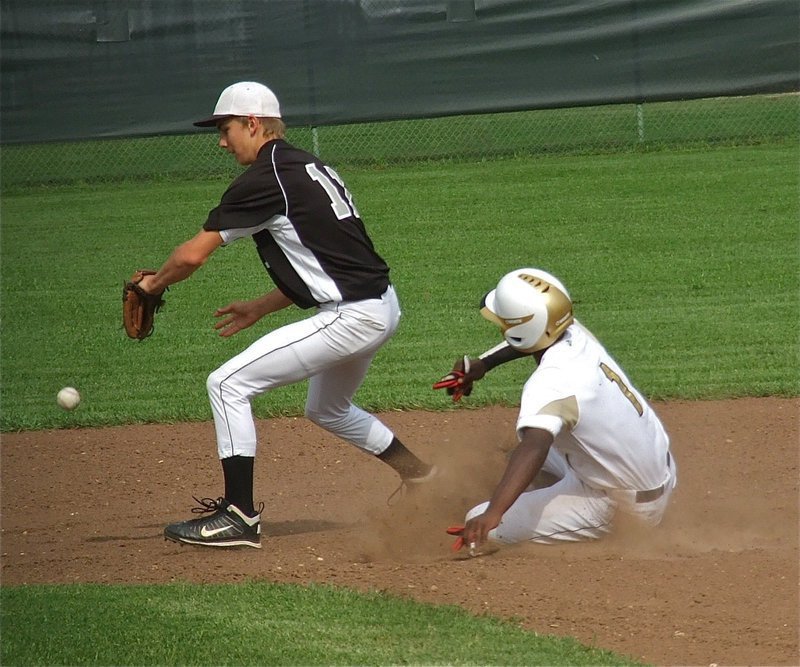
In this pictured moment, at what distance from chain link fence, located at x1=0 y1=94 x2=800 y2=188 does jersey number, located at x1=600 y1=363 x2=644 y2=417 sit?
43.4ft

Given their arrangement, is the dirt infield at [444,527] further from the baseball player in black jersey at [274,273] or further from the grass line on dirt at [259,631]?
the baseball player in black jersey at [274,273]

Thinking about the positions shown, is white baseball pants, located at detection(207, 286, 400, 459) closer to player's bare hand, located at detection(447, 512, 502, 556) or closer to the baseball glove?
the baseball glove

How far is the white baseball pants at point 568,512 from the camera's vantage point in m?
5.34

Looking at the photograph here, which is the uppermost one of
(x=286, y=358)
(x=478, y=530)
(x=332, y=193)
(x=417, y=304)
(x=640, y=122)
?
(x=332, y=193)

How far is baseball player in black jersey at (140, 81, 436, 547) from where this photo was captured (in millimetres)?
5434

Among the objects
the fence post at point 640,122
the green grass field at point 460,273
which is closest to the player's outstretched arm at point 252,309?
the green grass field at point 460,273

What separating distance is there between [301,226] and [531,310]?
3.83 ft

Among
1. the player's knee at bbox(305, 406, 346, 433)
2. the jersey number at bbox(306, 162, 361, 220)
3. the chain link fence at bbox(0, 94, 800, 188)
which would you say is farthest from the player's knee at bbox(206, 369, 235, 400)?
the chain link fence at bbox(0, 94, 800, 188)

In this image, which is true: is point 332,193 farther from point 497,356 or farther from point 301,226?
point 497,356

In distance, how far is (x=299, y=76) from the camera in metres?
17.8

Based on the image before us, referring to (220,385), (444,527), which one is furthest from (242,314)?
(444,527)

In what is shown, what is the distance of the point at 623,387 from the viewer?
17.0 feet

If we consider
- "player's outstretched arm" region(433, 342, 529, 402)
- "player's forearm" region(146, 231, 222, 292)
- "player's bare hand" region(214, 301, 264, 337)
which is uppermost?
"player's forearm" region(146, 231, 222, 292)

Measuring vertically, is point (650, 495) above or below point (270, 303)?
below
